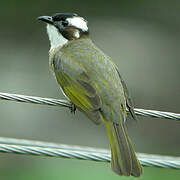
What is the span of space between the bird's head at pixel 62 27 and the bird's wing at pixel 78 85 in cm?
61

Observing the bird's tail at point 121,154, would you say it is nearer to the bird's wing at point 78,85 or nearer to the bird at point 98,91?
the bird at point 98,91

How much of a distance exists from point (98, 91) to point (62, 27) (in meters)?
1.53

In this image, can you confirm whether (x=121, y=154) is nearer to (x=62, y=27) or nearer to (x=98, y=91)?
(x=98, y=91)

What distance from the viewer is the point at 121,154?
4.46 meters

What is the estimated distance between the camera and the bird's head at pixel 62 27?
6.12m

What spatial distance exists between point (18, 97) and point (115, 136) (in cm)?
105

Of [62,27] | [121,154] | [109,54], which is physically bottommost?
[121,154]

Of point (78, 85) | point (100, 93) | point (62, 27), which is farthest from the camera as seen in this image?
point (62, 27)

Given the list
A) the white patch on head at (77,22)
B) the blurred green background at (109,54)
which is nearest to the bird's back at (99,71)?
the white patch on head at (77,22)

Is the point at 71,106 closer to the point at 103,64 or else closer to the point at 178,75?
the point at 103,64

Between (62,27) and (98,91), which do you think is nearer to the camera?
(98,91)

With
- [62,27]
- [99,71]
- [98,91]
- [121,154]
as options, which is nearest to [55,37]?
[62,27]

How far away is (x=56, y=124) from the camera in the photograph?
11336mm

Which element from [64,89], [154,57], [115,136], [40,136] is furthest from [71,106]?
[154,57]
